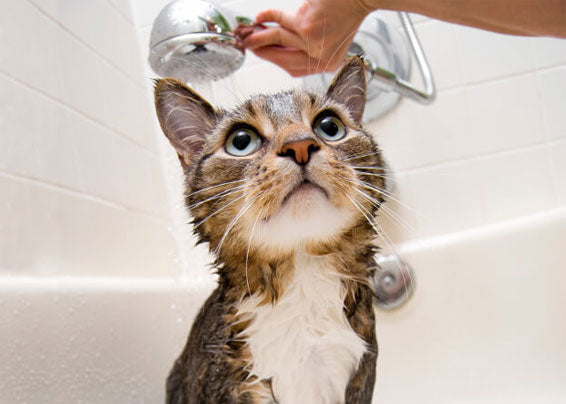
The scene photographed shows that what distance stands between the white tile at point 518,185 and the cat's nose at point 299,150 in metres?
0.91

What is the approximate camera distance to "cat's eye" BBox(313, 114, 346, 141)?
0.63 metres

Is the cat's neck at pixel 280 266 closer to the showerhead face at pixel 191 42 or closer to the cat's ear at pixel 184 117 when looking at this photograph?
the cat's ear at pixel 184 117

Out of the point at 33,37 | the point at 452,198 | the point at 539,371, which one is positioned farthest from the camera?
the point at 452,198

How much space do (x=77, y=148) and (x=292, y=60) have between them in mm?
464

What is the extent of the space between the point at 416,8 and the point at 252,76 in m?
0.32

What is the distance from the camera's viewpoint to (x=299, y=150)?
537 mm

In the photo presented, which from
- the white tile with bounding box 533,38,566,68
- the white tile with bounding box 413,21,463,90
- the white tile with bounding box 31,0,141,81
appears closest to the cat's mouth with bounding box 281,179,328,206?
the white tile with bounding box 31,0,141,81

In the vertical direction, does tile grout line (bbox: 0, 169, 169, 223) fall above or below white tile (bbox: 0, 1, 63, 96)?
below

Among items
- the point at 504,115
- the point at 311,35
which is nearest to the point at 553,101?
the point at 504,115

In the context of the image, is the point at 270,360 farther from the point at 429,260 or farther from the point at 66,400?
the point at 429,260

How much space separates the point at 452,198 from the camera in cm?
133

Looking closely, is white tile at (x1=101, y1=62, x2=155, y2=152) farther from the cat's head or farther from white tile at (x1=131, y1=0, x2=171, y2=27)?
the cat's head

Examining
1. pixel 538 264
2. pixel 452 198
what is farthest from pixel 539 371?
pixel 452 198

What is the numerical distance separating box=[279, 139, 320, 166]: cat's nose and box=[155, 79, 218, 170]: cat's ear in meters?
0.14
